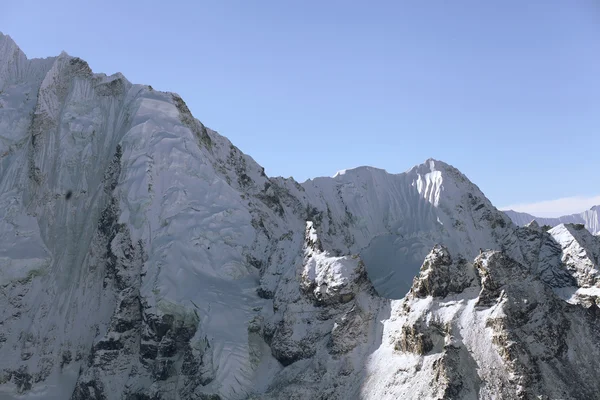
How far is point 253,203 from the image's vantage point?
174 meters

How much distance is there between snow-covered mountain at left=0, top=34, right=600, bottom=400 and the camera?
365 ft

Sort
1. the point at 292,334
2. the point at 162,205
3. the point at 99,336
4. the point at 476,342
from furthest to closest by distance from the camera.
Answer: the point at 162,205, the point at 99,336, the point at 292,334, the point at 476,342

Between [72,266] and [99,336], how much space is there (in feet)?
88.7

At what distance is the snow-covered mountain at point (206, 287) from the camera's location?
111250 mm

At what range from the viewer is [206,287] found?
141625mm

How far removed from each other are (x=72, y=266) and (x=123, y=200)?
69.0 ft

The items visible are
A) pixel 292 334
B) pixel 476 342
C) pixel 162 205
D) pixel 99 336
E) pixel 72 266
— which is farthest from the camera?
pixel 72 266

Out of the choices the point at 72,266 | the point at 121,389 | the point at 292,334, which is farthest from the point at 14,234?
the point at 292,334

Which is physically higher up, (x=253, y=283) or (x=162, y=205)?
(x=162, y=205)

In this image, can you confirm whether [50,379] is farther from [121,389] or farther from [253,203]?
[253,203]

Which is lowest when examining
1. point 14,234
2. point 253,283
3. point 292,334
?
point 292,334

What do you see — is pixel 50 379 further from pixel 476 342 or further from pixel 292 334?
pixel 476 342

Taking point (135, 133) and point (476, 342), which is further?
Answer: point (135, 133)

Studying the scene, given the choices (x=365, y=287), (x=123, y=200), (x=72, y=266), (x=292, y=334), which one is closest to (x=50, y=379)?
(x=72, y=266)
